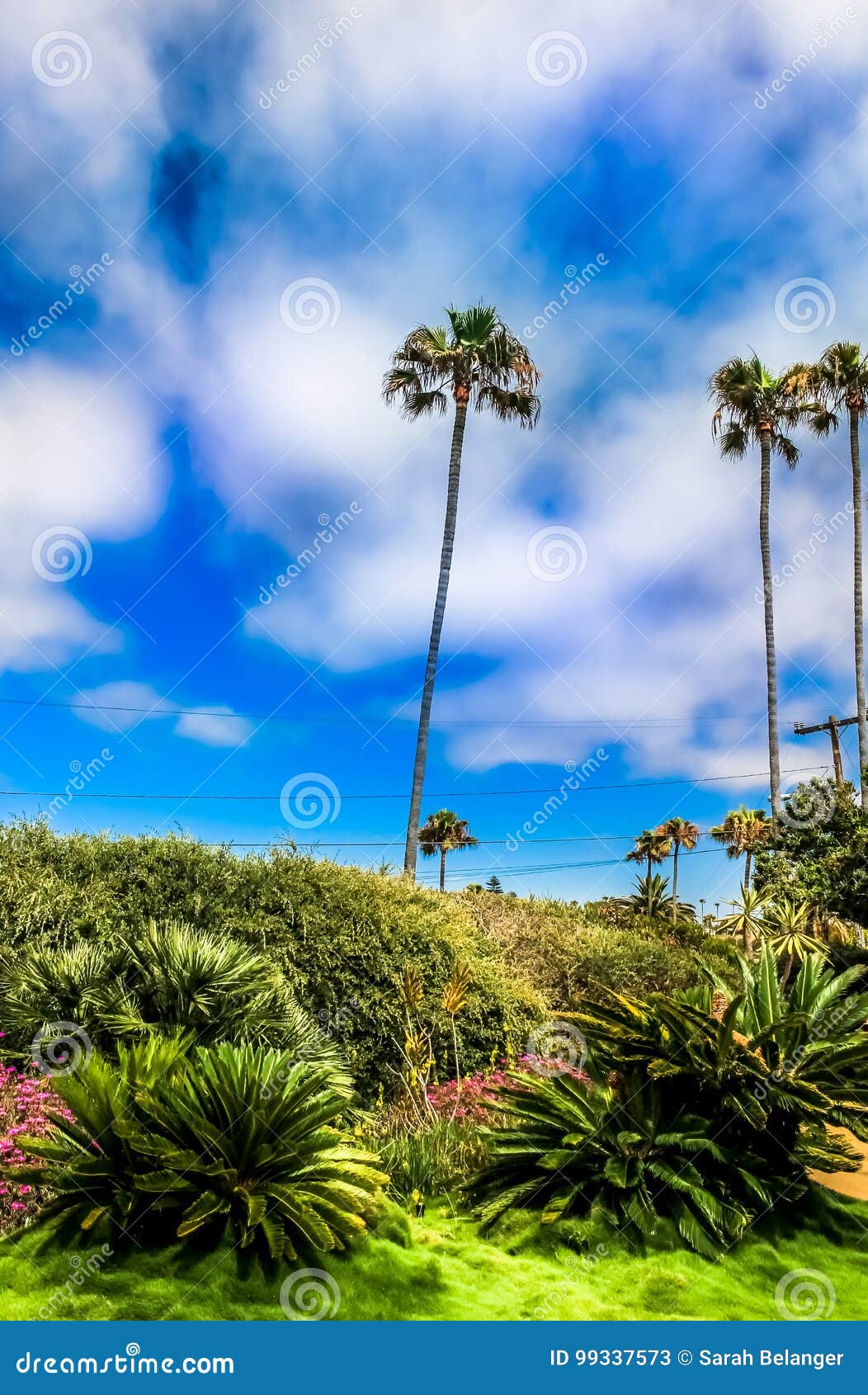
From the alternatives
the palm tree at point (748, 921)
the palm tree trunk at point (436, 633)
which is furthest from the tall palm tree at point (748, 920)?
the palm tree trunk at point (436, 633)

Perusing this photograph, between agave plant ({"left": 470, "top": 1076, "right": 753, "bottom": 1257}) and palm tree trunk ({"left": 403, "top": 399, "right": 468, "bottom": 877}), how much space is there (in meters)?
12.0

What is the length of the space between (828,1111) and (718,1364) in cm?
272

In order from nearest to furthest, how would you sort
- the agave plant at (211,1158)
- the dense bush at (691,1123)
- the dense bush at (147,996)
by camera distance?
the agave plant at (211,1158), the dense bush at (691,1123), the dense bush at (147,996)

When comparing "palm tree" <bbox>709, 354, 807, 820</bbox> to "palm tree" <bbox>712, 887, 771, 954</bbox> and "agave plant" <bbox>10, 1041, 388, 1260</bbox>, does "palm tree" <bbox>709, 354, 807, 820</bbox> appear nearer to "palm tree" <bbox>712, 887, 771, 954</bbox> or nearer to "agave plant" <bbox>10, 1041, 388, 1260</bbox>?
"palm tree" <bbox>712, 887, 771, 954</bbox>

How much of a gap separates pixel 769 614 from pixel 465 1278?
28642 mm

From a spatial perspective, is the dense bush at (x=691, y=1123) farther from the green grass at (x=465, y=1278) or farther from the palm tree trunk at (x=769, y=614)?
the palm tree trunk at (x=769, y=614)

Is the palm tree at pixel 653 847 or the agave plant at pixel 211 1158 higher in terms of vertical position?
the palm tree at pixel 653 847

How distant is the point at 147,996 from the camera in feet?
28.0

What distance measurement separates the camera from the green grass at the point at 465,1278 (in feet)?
14.8

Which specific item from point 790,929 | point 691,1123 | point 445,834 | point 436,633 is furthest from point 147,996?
point 445,834

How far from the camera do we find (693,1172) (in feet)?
21.2

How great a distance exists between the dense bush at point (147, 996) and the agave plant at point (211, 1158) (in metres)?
2.21

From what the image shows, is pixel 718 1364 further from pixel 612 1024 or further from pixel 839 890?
pixel 839 890

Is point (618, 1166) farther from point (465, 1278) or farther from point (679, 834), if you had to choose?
point (679, 834)
